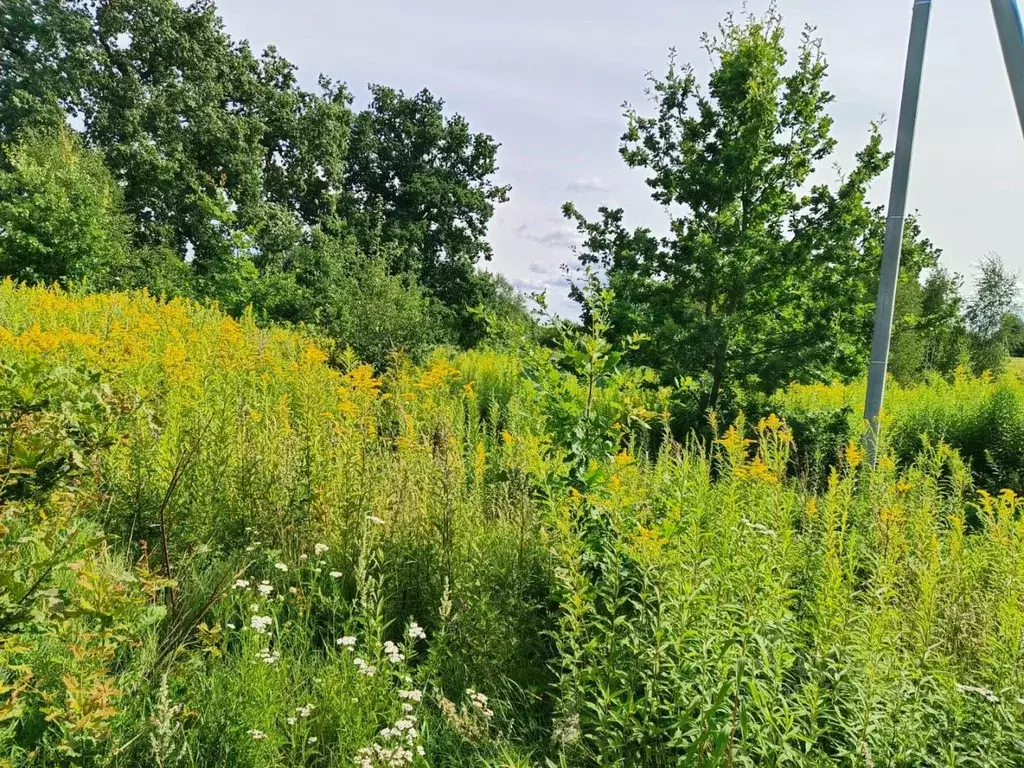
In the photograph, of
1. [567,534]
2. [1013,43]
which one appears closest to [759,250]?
[1013,43]

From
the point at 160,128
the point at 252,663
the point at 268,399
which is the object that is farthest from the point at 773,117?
the point at 160,128

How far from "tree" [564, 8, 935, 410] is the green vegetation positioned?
36 millimetres

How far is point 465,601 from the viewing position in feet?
8.94

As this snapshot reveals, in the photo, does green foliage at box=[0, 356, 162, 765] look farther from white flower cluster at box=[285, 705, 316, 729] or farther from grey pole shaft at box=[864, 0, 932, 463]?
grey pole shaft at box=[864, 0, 932, 463]

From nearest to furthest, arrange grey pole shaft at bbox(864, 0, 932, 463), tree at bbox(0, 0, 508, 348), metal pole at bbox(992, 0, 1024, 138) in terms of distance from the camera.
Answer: metal pole at bbox(992, 0, 1024, 138)
grey pole shaft at bbox(864, 0, 932, 463)
tree at bbox(0, 0, 508, 348)

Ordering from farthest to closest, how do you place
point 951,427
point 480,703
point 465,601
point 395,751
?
1. point 951,427
2. point 465,601
3. point 480,703
4. point 395,751

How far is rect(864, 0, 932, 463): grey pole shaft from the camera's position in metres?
4.81

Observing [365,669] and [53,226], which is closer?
[365,669]

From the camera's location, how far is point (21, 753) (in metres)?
1.98

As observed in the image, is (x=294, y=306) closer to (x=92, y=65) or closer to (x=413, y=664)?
(x=92, y=65)

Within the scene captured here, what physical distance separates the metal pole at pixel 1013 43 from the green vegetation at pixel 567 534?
1.98m

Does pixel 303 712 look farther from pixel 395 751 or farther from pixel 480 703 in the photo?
pixel 480 703

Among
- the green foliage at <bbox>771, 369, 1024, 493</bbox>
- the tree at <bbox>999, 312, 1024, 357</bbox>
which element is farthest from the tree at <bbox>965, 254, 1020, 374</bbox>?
the green foliage at <bbox>771, 369, 1024, 493</bbox>

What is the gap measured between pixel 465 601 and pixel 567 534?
810 millimetres
